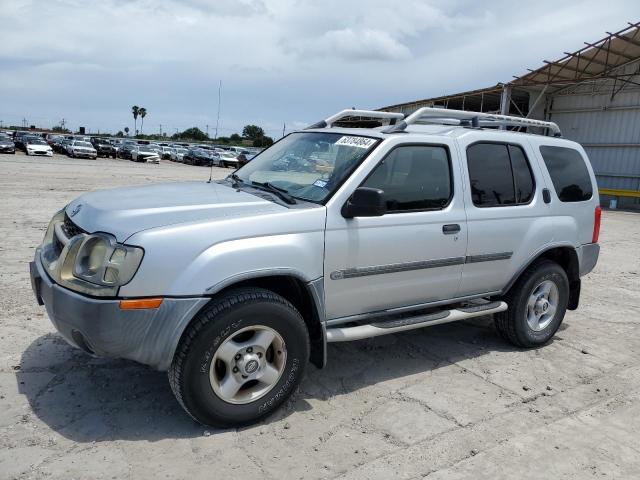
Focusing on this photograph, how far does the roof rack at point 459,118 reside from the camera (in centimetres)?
429

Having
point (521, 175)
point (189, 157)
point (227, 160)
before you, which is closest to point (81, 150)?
point (189, 157)

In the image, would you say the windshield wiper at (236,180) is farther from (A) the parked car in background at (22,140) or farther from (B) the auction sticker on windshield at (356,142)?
(A) the parked car in background at (22,140)

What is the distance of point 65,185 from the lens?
17797 mm

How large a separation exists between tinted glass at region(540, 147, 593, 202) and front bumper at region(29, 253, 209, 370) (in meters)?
3.52

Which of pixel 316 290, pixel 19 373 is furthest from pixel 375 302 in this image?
pixel 19 373

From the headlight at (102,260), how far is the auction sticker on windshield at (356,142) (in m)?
1.80

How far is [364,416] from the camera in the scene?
3.58 metres

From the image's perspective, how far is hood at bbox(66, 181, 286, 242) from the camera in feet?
10.2

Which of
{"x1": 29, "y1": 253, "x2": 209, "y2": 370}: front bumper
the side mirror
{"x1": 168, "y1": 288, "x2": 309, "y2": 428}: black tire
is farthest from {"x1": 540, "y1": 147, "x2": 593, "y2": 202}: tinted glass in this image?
{"x1": 29, "y1": 253, "x2": 209, "y2": 370}: front bumper

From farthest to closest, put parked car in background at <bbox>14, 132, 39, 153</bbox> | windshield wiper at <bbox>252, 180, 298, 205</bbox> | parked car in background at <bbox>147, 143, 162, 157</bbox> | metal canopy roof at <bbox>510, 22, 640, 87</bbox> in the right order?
parked car in background at <bbox>147, 143, 162, 157</bbox> → parked car in background at <bbox>14, 132, 39, 153</bbox> → metal canopy roof at <bbox>510, 22, 640, 87</bbox> → windshield wiper at <bbox>252, 180, 298, 205</bbox>

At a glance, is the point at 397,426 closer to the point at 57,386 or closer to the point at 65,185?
the point at 57,386

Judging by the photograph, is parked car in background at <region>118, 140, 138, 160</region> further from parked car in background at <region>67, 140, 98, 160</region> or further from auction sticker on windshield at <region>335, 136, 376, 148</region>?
auction sticker on windshield at <region>335, 136, 376, 148</region>

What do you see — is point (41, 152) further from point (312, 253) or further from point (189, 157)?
point (312, 253)

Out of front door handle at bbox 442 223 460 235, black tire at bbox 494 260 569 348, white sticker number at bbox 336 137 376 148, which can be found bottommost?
black tire at bbox 494 260 569 348
